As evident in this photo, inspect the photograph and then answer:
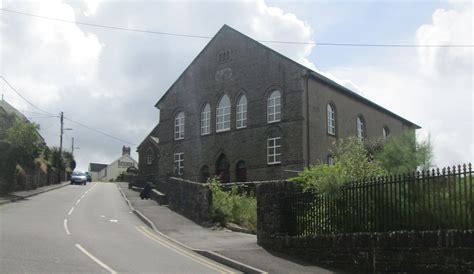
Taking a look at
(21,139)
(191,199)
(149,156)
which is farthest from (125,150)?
(191,199)

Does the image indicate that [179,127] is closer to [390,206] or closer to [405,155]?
[405,155]

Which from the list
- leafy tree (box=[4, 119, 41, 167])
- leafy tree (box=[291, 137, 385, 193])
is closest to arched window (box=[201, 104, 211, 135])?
leafy tree (box=[4, 119, 41, 167])

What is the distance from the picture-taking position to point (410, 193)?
11469 mm

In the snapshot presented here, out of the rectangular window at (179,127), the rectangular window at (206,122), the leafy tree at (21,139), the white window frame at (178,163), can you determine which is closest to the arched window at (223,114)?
the rectangular window at (206,122)

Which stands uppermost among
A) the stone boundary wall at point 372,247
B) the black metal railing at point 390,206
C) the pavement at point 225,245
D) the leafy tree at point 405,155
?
the leafy tree at point 405,155

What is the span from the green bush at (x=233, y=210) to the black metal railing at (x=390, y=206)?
19.9 feet

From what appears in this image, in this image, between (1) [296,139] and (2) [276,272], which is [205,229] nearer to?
(2) [276,272]

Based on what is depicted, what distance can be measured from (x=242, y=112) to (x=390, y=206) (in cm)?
2749

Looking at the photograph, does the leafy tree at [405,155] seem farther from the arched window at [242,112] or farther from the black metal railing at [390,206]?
the arched window at [242,112]

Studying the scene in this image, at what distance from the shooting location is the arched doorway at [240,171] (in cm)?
3768

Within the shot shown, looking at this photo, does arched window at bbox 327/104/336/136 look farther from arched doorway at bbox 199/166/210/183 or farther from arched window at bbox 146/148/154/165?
arched window at bbox 146/148/154/165

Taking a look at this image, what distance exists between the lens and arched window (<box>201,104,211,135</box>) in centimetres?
4169

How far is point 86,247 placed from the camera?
14.6 metres

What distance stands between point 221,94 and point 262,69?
191 inches
